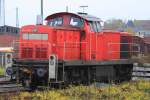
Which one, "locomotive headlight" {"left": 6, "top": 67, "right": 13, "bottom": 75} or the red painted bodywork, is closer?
"locomotive headlight" {"left": 6, "top": 67, "right": 13, "bottom": 75}

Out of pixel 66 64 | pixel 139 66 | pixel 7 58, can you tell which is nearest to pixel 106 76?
pixel 139 66

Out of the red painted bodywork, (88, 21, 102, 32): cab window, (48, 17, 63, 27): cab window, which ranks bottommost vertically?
the red painted bodywork

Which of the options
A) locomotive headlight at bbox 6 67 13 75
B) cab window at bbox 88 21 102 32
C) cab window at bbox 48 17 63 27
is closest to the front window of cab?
cab window at bbox 48 17 63 27

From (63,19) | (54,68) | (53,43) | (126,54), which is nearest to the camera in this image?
(54,68)

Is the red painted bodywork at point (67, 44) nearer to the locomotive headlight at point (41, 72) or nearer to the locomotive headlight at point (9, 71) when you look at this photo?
the locomotive headlight at point (41, 72)

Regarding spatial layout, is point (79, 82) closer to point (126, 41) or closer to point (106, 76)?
point (106, 76)

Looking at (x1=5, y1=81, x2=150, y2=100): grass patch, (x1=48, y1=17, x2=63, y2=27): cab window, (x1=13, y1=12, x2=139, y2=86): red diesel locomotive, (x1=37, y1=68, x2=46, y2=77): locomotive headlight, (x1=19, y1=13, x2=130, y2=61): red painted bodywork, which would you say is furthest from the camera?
(x1=48, y1=17, x2=63, y2=27): cab window

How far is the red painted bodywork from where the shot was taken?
17.2 meters

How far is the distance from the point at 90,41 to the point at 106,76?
6.46 feet

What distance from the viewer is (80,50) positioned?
18.1m

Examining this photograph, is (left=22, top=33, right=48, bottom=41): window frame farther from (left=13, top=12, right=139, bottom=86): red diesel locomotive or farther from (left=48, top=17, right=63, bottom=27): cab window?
(left=48, top=17, right=63, bottom=27): cab window

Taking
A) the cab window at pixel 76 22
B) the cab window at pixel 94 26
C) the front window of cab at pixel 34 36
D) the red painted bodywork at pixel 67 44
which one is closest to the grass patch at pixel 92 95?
the red painted bodywork at pixel 67 44

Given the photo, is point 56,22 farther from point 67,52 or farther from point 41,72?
point 41,72

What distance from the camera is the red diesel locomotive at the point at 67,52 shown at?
16.6 m
